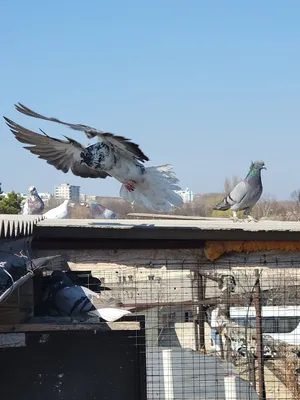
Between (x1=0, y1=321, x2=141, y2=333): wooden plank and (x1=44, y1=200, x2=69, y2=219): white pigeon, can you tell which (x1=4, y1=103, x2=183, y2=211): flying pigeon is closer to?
(x1=44, y1=200, x2=69, y2=219): white pigeon

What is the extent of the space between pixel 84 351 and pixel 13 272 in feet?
2.40

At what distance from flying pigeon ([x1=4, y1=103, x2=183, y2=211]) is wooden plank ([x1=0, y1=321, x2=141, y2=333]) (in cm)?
260

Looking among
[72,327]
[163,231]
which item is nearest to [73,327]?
[72,327]

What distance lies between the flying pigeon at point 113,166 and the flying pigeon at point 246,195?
0.76 m

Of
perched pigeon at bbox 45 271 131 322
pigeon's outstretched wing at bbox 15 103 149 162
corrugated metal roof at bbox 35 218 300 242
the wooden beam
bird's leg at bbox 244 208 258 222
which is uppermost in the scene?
pigeon's outstretched wing at bbox 15 103 149 162

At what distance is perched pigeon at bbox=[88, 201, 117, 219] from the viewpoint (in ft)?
26.3

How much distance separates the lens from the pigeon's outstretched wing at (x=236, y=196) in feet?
20.7

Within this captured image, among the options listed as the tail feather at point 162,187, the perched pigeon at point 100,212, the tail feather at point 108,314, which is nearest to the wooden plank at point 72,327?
the tail feather at point 108,314

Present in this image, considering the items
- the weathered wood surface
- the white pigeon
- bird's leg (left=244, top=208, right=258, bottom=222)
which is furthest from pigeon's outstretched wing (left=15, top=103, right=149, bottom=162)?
the weathered wood surface

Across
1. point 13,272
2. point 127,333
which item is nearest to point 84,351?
point 127,333

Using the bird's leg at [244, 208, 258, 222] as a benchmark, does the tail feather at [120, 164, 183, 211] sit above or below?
above

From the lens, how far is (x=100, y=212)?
8125 millimetres

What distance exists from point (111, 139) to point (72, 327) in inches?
101

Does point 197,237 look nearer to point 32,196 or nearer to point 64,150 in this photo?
point 64,150
